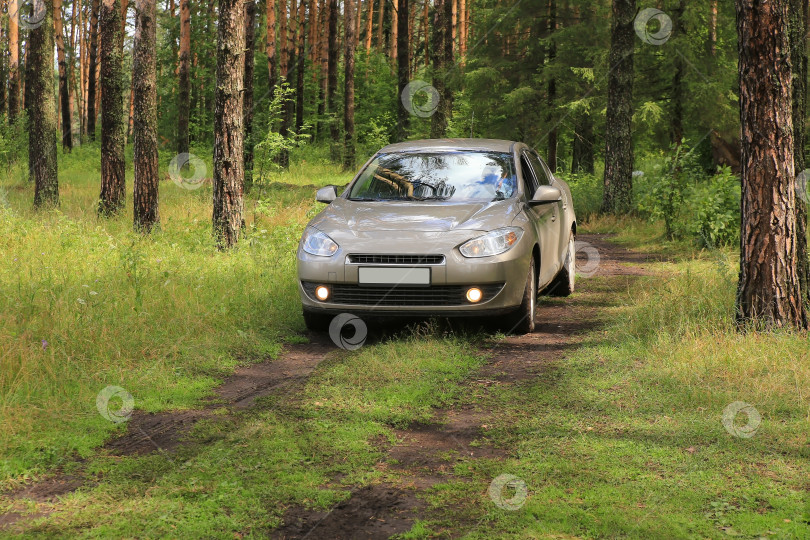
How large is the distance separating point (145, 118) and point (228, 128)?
8.44 feet

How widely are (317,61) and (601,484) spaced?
48.3 meters

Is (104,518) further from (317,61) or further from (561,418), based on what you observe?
(317,61)

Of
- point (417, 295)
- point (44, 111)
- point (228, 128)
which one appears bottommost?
point (417, 295)

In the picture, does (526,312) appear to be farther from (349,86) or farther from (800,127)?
(349,86)

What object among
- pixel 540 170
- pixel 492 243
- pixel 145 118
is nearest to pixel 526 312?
pixel 492 243

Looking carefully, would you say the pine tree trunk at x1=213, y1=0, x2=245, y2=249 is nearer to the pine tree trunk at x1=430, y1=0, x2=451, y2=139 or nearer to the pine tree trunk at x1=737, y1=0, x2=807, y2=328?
the pine tree trunk at x1=737, y1=0, x2=807, y2=328

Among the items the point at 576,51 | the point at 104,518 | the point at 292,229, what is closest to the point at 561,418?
the point at 104,518

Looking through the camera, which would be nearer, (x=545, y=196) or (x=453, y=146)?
(x=545, y=196)

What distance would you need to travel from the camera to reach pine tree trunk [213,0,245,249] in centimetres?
1012

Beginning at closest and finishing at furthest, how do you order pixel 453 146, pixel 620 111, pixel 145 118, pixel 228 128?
pixel 453 146 < pixel 228 128 < pixel 145 118 < pixel 620 111

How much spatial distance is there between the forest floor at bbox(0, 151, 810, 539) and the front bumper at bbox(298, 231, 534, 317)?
14.1 inches

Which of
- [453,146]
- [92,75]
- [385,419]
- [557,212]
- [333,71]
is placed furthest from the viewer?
[92,75]

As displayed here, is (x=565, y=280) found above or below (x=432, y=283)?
below

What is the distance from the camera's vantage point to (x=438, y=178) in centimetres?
762
